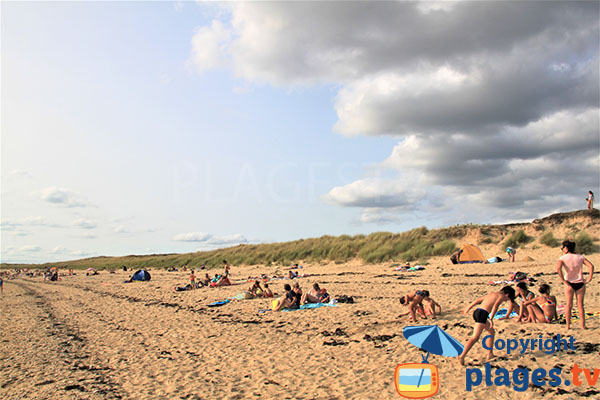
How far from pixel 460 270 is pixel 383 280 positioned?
4.35m

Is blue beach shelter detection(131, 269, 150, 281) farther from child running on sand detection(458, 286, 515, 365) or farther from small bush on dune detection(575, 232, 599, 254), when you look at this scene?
small bush on dune detection(575, 232, 599, 254)

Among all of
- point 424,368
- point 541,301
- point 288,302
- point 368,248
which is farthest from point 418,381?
point 368,248

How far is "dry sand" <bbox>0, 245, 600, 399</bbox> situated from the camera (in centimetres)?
605

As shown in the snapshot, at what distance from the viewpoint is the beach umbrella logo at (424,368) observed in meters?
5.50

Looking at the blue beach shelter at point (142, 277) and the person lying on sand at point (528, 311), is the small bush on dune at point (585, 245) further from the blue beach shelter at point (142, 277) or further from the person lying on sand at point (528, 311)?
the blue beach shelter at point (142, 277)

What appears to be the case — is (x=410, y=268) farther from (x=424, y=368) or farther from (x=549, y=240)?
(x=424, y=368)

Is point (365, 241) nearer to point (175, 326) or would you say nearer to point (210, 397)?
point (175, 326)

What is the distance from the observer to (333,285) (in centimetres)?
1800

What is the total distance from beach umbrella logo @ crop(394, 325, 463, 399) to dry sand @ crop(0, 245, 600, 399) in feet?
0.67

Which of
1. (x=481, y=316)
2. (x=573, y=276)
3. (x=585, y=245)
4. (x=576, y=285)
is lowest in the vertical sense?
(x=481, y=316)

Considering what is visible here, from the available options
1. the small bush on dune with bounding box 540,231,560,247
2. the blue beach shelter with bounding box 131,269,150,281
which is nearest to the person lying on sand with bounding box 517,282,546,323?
the small bush on dune with bounding box 540,231,560,247

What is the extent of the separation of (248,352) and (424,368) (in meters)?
3.72

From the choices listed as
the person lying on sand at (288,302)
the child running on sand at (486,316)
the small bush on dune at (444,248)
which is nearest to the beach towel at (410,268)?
the small bush on dune at (444,248)

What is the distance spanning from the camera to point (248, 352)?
26.8ft
